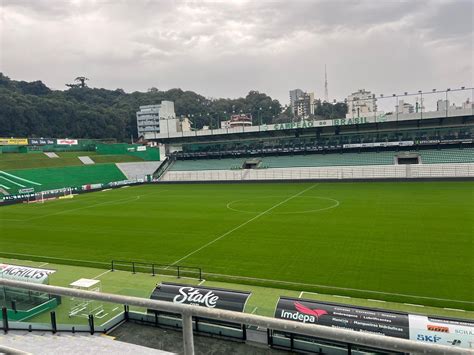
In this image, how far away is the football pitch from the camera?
15234 millimetres

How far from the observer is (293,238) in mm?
22000

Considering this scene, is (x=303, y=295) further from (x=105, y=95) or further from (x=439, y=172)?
(x=105, y=95)

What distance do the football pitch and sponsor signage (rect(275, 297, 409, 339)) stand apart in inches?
208

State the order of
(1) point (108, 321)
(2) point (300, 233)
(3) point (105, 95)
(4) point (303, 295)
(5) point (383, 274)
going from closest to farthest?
1. (1) point (108, 321)
2. (4) point (303, 295)
3. (5) point (383, 274)
4. (2) point (300, 233)
5. (3) point (105, 95)

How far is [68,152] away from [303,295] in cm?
6616

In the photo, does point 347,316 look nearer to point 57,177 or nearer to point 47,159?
point 57,177

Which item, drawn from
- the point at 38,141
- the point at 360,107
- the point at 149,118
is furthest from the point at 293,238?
the point at 149,118

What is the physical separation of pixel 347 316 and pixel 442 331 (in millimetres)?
1996

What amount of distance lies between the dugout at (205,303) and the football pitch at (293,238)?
5302mm

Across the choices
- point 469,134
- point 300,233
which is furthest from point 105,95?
point 300,233

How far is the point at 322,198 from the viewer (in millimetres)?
36781

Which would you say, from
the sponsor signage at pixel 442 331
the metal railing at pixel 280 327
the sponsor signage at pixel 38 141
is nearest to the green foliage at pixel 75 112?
the sponsor signage at pixel 38 141

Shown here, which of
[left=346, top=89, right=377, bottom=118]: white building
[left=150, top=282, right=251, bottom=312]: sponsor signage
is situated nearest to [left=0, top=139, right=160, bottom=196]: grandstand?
[left=346, top=89, right=377, bottom=118]: white building

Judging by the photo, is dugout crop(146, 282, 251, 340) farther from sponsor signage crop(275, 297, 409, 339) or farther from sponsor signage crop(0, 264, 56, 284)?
sponsor signage crop(0, 264, 56, 284)
